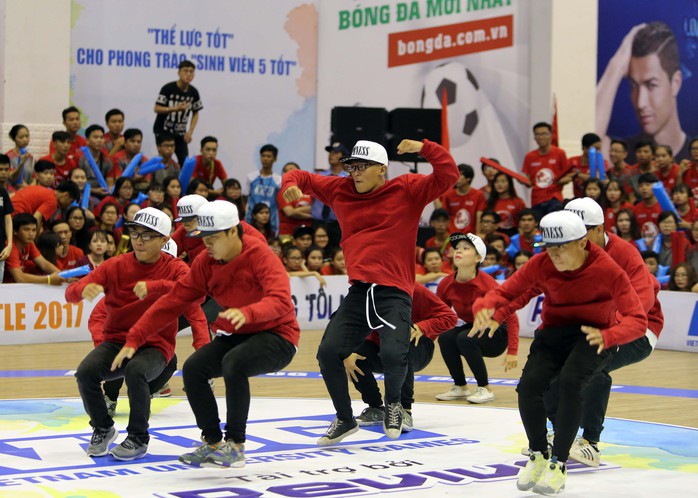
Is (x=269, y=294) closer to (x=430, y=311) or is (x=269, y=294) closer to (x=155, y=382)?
(x=155, y=382)

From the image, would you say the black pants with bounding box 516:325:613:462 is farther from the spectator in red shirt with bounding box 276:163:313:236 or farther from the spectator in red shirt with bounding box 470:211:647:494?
the spectator in red shirt with bounding box 276:163:313:236

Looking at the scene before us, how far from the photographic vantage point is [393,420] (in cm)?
753

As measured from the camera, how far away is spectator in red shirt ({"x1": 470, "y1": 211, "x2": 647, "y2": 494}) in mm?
6266

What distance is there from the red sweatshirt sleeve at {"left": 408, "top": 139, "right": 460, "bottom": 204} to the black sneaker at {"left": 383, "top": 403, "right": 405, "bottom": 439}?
4.27ft

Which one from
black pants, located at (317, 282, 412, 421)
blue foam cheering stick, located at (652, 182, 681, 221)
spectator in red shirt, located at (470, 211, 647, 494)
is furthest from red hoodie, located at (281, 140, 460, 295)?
blue foam cheering stick, located at (652, 182, 681, 221)

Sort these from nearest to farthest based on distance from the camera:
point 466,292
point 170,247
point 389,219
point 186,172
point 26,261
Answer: point 389,219 < point 170,247 < point 466,292 < point 26,261 < point 186,172

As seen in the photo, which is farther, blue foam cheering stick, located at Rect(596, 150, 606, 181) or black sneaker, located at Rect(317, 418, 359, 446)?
blue foam cheering stick, located at Rect(596, 150, 606, 181)

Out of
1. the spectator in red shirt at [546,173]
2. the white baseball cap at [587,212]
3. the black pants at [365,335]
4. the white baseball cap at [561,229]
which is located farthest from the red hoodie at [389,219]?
the spectator in red shirt at [546,173]

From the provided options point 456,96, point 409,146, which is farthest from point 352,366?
point 456,96

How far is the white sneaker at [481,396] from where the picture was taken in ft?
30.9

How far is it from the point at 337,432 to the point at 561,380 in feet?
5.80

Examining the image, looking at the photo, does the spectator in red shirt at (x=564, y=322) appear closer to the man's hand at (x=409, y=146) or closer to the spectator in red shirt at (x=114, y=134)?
the man's hand at (x=409, y=146)

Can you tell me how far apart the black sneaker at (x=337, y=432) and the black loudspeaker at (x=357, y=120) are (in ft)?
26.8

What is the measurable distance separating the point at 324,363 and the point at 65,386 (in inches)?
132
